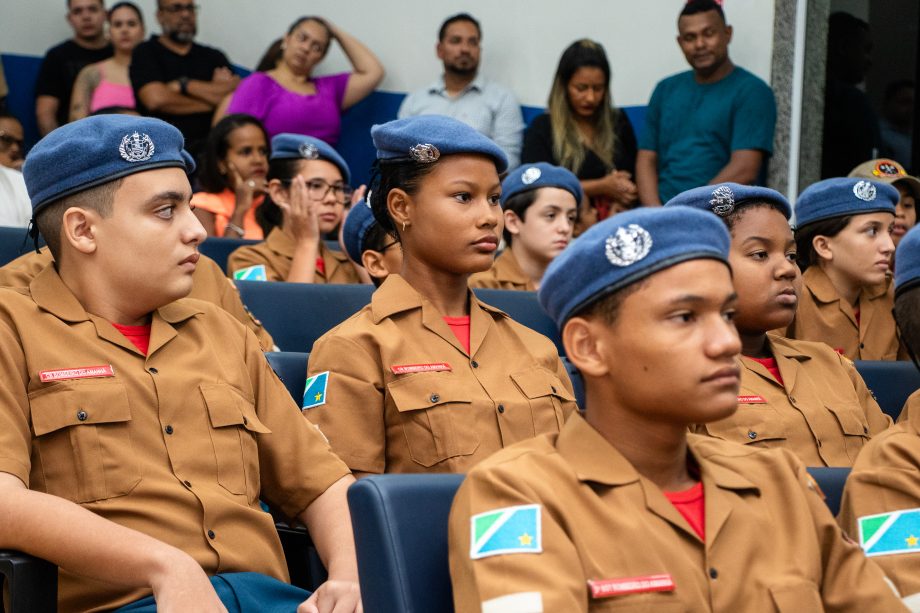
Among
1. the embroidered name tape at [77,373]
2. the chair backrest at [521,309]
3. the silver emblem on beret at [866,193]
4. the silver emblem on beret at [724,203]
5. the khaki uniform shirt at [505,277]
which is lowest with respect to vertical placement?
the khaki uniform shirt at [505,277]

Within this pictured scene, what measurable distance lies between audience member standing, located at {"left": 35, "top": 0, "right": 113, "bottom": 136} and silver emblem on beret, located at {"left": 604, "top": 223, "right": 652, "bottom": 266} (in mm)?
6078

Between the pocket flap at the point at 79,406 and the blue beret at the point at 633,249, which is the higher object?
the blue beret at the point at 633,249

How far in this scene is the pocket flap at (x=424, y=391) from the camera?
9.34 feet

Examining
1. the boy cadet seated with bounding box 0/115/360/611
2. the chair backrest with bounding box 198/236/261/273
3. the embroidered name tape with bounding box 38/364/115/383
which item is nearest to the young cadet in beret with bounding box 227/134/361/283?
the chair backrest with bounding box 198/236/261/273

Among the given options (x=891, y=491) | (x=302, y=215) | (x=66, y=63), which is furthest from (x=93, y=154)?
(x=66, y=63)

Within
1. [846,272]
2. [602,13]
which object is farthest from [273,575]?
[602,13]

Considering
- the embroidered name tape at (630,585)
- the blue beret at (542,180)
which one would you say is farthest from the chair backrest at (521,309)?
the embroidered name tape at (630,585)

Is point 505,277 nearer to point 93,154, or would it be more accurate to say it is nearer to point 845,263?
point 845,263

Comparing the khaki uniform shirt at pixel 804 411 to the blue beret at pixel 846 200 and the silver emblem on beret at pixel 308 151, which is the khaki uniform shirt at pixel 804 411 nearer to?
the blue beret at pixel 846 200

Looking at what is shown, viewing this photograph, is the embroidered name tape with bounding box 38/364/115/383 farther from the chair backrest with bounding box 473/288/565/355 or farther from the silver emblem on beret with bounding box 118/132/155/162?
the chair backrest with bounding box 473/288/565/355

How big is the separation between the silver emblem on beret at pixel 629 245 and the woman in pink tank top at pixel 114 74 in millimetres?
5575

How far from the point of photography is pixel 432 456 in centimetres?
284

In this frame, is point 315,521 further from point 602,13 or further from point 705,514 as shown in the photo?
point 602,13

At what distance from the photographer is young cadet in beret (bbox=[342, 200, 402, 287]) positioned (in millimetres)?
3865
